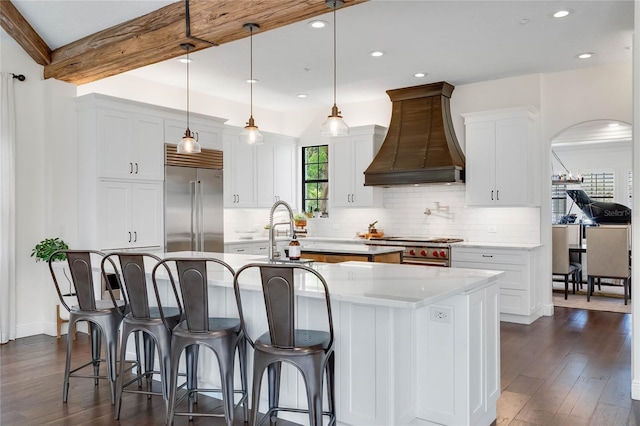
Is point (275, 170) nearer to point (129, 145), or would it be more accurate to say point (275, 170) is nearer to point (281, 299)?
point (129, 145)

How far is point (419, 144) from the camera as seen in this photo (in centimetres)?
655

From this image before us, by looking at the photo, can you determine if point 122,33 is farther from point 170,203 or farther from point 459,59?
point 459,59

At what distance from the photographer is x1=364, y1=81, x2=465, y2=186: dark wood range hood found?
6.26m

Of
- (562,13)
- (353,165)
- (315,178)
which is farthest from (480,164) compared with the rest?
(315,178)

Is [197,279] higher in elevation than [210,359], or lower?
higher

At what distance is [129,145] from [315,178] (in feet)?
11.2

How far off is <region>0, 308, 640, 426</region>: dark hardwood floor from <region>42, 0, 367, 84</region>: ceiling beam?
277cm

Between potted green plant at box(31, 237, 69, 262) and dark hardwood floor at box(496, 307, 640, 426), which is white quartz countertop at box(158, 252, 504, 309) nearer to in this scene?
dark hardwood floor at box(496, 307, 640, 426)

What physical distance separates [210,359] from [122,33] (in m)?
3.16

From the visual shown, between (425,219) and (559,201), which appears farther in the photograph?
(559,201)

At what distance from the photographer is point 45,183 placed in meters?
A: 5.30

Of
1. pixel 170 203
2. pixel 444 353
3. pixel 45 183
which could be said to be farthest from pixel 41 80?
pixel 444 353

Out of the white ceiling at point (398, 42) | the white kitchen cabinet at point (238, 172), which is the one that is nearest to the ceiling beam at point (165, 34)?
the white ceiling at point (398, 42)

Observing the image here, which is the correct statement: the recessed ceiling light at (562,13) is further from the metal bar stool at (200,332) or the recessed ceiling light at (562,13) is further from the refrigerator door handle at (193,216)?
the refrigerator door handle at (193,216)
